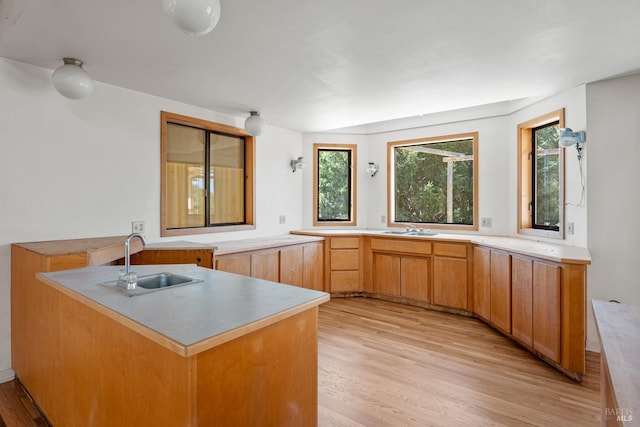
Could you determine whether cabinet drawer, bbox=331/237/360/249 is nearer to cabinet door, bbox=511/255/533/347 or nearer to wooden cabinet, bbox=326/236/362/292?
wooden cabinet, bbox=326/236/362/292

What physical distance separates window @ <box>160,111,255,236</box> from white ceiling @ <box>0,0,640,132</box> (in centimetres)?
53

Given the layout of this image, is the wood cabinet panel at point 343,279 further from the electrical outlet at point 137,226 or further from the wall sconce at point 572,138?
the wall sconce at point 572,138

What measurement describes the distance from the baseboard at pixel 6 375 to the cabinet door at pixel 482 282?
4063 mm

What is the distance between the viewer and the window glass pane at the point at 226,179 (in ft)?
13.0

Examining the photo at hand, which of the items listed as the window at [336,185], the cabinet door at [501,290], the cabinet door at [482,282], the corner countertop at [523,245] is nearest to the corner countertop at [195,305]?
the corner countertop at [523,245]

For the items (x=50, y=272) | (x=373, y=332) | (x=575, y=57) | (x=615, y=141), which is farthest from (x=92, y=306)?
(x=615, y=141)

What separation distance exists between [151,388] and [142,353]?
118 mm

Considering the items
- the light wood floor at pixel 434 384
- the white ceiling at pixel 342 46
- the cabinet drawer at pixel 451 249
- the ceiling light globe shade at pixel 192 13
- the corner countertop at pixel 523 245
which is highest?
the white ceiling at pixel 342 46

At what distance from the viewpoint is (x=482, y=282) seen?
3.53 metres

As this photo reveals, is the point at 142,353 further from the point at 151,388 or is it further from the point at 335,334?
the point at 335,334

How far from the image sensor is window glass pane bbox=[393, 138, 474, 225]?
441cm

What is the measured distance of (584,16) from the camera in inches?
73.1

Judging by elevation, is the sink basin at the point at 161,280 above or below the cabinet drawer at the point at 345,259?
above

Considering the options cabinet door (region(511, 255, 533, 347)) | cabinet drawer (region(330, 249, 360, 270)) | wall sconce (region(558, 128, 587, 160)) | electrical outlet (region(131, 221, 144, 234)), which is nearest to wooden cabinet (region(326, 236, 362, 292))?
cabinet drawer (region(330, 249, 360, 270))
